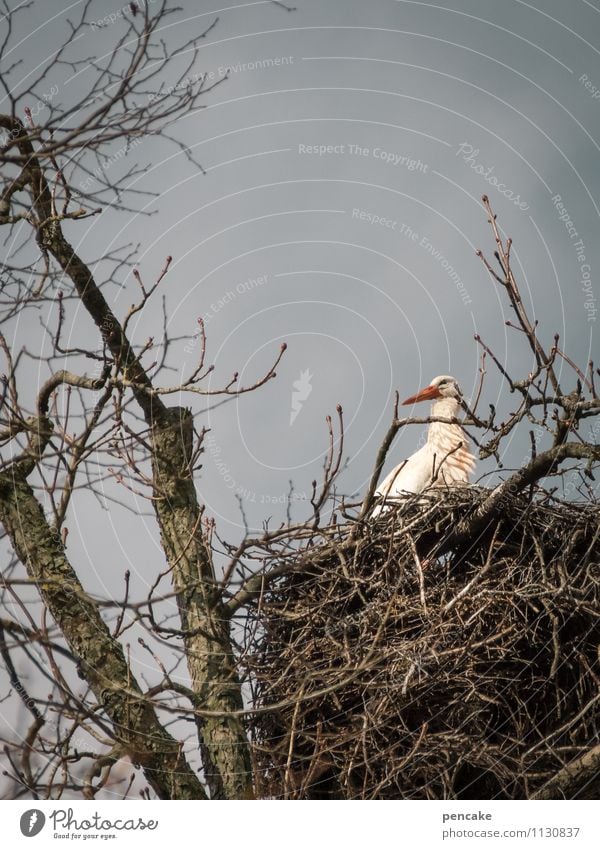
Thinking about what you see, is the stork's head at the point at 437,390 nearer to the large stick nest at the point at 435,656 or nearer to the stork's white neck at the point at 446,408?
the stork's white neck at the point at 446,408

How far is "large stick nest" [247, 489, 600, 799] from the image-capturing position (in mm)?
4930

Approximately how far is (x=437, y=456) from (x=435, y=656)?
8.42 ft

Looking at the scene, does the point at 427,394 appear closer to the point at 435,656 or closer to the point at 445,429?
the point at 445,429

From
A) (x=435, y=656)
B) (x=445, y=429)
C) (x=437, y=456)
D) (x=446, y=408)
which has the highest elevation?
(x=446, y=408)

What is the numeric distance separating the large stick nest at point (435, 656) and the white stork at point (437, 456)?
103cm

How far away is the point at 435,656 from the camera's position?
4.80m

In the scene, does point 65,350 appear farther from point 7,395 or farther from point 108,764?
point 108,764

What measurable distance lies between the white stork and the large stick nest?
→ 1026 mm

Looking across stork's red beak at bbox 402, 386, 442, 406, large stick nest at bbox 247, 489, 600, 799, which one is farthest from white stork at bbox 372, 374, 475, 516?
large stick nest at bbox 247, 489, 600, 799

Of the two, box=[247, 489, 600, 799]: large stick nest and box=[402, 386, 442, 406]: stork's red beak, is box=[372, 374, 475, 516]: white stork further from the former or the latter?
box=[247, 489, 600, 799]: large stick nest

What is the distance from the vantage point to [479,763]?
4926 mm

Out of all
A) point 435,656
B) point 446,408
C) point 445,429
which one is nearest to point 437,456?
point 445,429

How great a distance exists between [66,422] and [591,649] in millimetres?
2828

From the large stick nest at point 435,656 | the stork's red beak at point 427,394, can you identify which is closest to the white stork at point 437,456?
the stork's red beak at point 427,394
